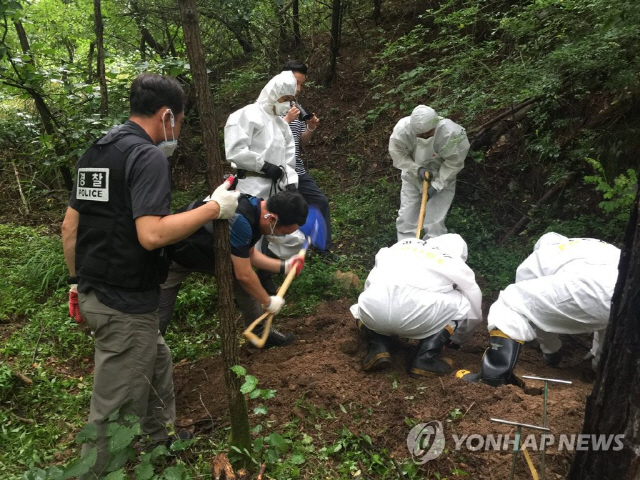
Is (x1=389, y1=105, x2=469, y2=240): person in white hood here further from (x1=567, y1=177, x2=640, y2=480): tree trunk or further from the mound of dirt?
(x1=567, y1=177, x2=640, y2=480): tree trunk

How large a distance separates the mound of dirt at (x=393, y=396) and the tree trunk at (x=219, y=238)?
14.8 inches

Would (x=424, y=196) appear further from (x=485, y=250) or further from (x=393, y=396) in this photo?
(x=393, y=396)

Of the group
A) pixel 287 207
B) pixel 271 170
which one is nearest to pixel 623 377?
pixel 287 207

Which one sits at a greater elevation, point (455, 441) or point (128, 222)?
point (128, 222)

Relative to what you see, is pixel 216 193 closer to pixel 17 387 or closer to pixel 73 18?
pixel 17 387

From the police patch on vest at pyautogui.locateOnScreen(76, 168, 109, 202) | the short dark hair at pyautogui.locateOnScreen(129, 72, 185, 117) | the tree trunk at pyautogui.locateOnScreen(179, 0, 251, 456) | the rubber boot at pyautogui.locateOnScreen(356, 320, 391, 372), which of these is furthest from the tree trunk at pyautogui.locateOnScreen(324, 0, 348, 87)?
the police patch on vest at pyautogui.locateOnScreen(76, 168, 109, 202)

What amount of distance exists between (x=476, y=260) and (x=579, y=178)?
147 cm

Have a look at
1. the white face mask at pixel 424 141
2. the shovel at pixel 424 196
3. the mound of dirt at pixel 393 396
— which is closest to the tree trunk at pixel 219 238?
the mound of dirt at pixel 393 396

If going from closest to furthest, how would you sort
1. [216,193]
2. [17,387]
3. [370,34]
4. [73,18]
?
[216,193] < [17,387] < [73,18] < [370,34]

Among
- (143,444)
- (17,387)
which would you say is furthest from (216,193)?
(17,387)

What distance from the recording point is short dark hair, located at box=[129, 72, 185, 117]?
2.16 m

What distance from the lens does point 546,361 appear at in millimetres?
3416

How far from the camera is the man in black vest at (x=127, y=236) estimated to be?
79.9 inches

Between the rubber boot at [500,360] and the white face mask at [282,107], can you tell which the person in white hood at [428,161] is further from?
the rubber boot at [500,360]
